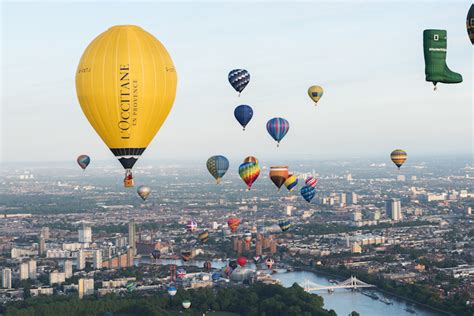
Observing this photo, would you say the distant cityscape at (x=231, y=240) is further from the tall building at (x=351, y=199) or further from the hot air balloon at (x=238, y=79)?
the hot air balloon at (x=238, y=79)

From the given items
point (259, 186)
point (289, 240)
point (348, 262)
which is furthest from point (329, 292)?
point (259, 186)

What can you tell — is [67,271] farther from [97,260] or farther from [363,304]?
[363,304]

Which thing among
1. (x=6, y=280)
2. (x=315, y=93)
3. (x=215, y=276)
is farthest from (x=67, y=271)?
(x=315, y=93)

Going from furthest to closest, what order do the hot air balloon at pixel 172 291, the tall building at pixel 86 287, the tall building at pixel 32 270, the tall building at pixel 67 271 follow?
the tall building at pixel 32 270
the tall building at pixel 67 271
the tall building at pixel 86 287
the hot air balloon at pixel 172 291

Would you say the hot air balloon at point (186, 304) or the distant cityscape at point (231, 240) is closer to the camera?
the hot air balloon at point (186, 304)

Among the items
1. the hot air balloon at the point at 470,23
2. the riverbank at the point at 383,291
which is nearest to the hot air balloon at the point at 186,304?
the riverbank at the point at 383,291

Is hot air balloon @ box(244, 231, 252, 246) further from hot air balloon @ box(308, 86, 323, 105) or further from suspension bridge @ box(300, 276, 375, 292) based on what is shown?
hot air balloon @ box(308, 86, 323, 105)
